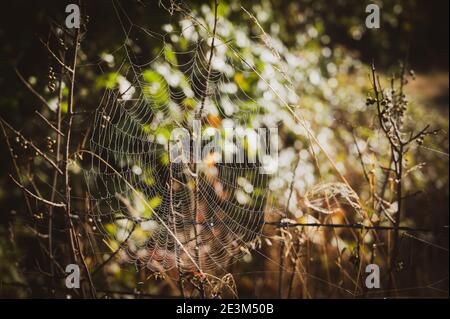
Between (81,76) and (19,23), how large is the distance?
53cm

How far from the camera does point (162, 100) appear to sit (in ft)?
6.52

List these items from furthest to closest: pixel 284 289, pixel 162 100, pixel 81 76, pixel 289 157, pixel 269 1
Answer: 1. pixel 269 1
2. pixel 289 157
3. pixel 81 76
4. pixel 284 289
5. pixel 162 100

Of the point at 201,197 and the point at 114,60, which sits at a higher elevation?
the point at 114,60

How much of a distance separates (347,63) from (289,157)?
163cm

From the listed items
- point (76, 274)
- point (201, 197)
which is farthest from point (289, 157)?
point (76, 274)

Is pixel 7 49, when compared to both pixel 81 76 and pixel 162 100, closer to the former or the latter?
pixel 81 76

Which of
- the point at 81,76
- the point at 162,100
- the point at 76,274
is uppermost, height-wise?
the point at 81,76

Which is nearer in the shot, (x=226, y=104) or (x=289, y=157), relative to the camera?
(x=226, y=104)

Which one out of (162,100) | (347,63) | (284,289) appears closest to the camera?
(162,100)

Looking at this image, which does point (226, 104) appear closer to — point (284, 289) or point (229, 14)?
point (229, 14)

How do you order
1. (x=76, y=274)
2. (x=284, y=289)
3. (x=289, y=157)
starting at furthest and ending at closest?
1. (x=289, y=157)
2. (x=284, y=289)
3. (x=76, y=274)

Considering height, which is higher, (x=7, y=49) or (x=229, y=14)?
(x=229, y=14)

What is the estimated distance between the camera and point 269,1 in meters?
3.25

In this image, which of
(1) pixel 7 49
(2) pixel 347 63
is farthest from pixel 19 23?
(2) pixel 347 63
